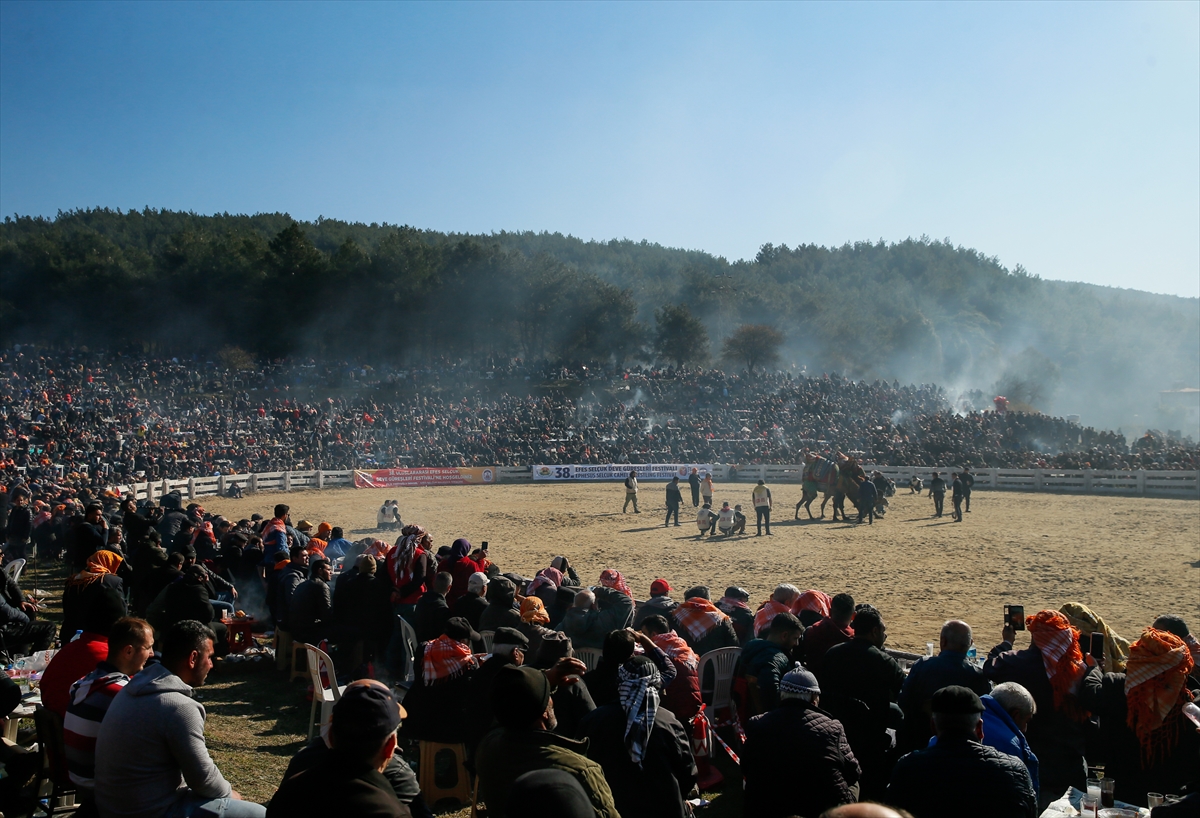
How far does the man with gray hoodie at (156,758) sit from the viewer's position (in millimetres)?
3678

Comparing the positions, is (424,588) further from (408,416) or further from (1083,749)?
(408,416)

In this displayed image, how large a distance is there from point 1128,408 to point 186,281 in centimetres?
9842

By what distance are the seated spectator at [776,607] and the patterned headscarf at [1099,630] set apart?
6.86 ft

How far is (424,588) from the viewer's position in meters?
8.85

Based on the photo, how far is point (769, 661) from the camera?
5.61m

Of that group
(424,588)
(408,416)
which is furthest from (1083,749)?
(408,416)

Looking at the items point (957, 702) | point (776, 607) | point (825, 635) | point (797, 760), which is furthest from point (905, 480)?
point (957, 702)

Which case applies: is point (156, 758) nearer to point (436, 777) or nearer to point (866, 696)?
point (436, 777)

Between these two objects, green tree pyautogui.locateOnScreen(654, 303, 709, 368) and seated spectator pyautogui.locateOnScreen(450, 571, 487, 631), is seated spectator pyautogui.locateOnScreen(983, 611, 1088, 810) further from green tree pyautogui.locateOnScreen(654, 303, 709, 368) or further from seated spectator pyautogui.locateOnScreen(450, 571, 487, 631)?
green tree pyautogui.locateOnScreen(654, 303, 709, 368)

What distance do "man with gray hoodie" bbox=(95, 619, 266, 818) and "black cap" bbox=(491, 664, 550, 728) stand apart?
130cm

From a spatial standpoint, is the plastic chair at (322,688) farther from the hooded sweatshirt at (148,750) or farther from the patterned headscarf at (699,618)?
the hooded sweatshirt at (148,750)

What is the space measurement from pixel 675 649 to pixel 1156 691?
2.85 metres

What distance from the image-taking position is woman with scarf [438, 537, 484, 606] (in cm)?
945

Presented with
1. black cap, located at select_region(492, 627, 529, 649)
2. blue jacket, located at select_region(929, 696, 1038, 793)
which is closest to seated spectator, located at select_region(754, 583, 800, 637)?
black cap, located at select_region(492, 627, 529, 649)
